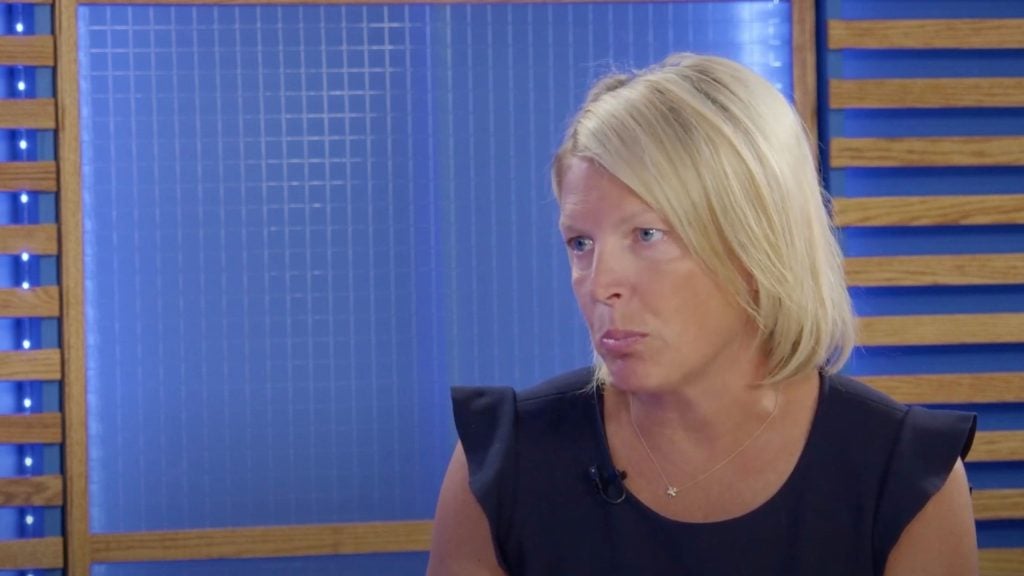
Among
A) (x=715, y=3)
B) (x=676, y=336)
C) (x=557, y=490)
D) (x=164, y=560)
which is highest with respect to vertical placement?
(x=715, y=3)

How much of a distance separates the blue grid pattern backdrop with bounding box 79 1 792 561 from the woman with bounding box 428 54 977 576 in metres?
1.79

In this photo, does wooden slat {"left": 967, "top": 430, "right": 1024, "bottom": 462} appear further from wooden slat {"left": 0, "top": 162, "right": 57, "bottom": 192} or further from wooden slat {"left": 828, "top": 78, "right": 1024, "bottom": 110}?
wooden slat {"left": 0, "top": 162, "right": 57, "bottom": 192}

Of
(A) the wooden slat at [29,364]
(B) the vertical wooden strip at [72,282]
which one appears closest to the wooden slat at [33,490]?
(B) the vertical wooden strip at [72,282]

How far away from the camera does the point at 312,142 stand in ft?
10.6

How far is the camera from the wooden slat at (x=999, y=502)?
334cm

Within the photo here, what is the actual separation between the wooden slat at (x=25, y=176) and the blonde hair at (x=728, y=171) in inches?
84.9

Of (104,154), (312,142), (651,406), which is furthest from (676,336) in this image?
(104,154)

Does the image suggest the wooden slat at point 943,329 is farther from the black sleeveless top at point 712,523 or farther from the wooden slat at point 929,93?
the black sleeveless top at point 712,523

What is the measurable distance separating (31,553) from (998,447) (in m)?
2.44

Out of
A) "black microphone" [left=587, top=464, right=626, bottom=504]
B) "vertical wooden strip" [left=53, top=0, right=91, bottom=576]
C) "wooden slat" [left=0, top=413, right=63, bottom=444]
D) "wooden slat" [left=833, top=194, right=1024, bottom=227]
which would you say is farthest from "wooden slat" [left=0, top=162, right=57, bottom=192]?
"black microphone" [left=587, top=464, right=626, bottom=504]

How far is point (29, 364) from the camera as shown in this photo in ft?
10.4

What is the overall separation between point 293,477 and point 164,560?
371 millimetres

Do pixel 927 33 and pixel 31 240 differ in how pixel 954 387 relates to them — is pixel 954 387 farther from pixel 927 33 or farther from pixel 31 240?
pixel 31 240

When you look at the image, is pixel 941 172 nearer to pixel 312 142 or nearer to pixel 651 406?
pixel 312 142
